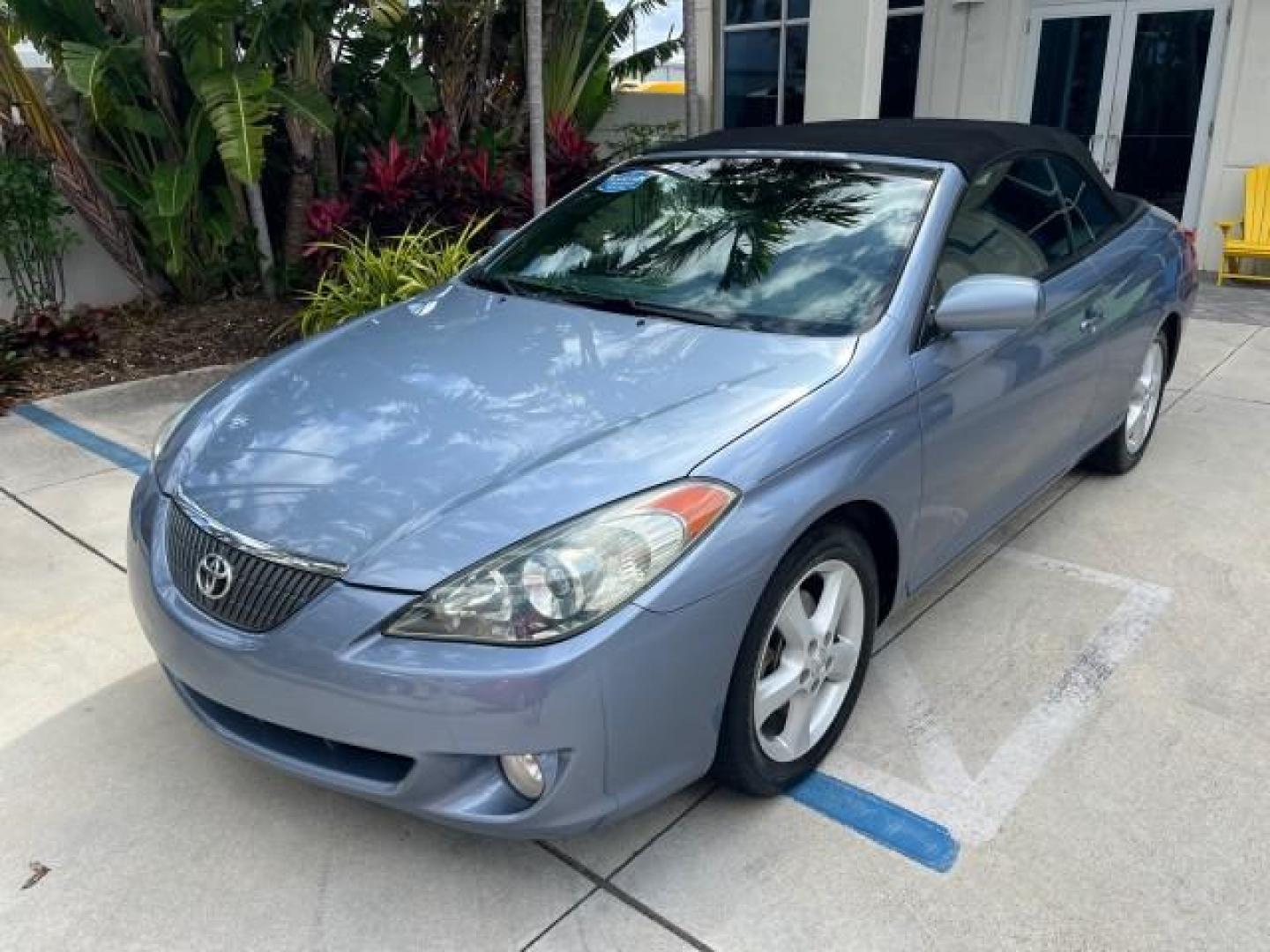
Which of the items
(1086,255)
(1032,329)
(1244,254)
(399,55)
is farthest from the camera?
(1244,254)

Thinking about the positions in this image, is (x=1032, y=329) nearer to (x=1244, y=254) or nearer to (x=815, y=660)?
(x=815, y=660)

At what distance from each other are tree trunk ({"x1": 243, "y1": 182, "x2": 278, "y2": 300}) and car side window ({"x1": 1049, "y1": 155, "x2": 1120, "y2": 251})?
216 inches

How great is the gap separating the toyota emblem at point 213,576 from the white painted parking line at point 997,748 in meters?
1.63

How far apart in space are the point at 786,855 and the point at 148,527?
1.78 meters

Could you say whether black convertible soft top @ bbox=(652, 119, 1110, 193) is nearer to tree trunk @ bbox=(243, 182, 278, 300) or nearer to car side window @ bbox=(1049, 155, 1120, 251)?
car side window @ bbox=(1049, 155, 1120, 251)

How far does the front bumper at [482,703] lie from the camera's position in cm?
204

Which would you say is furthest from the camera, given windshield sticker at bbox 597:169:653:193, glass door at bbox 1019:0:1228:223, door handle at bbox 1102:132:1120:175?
door handle at bbox 1102:132:1120:175

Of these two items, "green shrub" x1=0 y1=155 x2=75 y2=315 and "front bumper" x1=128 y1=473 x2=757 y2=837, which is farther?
"green shrub" x1=0 y1=155 x2=75 y2=315

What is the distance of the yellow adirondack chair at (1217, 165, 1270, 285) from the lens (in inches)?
341

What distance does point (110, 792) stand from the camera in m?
2.73

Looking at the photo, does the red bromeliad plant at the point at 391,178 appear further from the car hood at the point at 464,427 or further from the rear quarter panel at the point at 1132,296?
the rear quarter panel at the point at 1132,296

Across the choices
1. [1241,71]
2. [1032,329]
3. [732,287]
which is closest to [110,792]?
[732,287]

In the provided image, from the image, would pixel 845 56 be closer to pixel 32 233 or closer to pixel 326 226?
pixel 326 226

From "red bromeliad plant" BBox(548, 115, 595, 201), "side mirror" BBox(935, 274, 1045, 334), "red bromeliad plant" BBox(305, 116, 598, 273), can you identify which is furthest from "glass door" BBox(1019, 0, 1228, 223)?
"side mirror" BBox(935, 274, 1045, 334)
